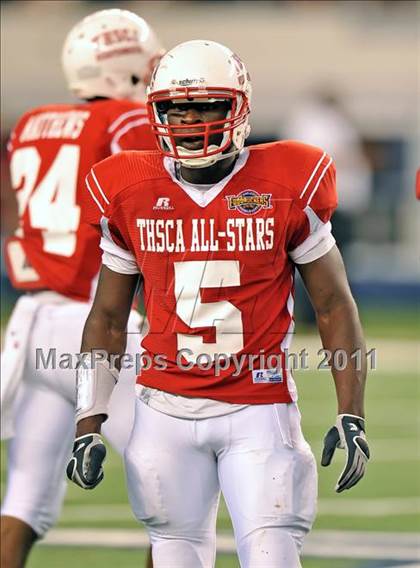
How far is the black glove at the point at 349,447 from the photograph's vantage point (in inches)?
152

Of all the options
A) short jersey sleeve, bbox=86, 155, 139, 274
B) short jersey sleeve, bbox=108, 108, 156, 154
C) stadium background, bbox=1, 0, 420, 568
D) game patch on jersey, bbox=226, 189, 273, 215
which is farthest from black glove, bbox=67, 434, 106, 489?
stadium background, bbox=1, 0, 420, 568

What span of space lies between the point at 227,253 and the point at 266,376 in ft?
1.11

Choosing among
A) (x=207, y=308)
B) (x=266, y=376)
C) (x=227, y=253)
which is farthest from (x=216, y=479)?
(x=227, y=253)

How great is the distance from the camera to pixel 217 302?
3.97m

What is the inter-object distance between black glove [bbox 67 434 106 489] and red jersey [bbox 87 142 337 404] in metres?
0.23

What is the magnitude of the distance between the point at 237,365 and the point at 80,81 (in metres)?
1.66

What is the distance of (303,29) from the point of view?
1983cm

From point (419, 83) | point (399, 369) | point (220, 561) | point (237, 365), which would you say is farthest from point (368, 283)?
point (237, 365)

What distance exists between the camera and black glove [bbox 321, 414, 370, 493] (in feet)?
12.6

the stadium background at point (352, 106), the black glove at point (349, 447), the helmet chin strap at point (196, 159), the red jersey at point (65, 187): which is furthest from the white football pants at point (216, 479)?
the stadium background at point (352, 106)

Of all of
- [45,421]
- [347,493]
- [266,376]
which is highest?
[266,376]

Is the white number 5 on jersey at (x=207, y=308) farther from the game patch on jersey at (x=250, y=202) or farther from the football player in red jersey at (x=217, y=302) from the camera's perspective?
the game patch on jersey at (x=250, y=202)

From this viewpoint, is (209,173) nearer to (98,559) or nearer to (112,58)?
(112,58)

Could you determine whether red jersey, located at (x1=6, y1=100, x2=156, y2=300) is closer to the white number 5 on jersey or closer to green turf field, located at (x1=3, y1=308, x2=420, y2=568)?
the white number 5 on jersey
